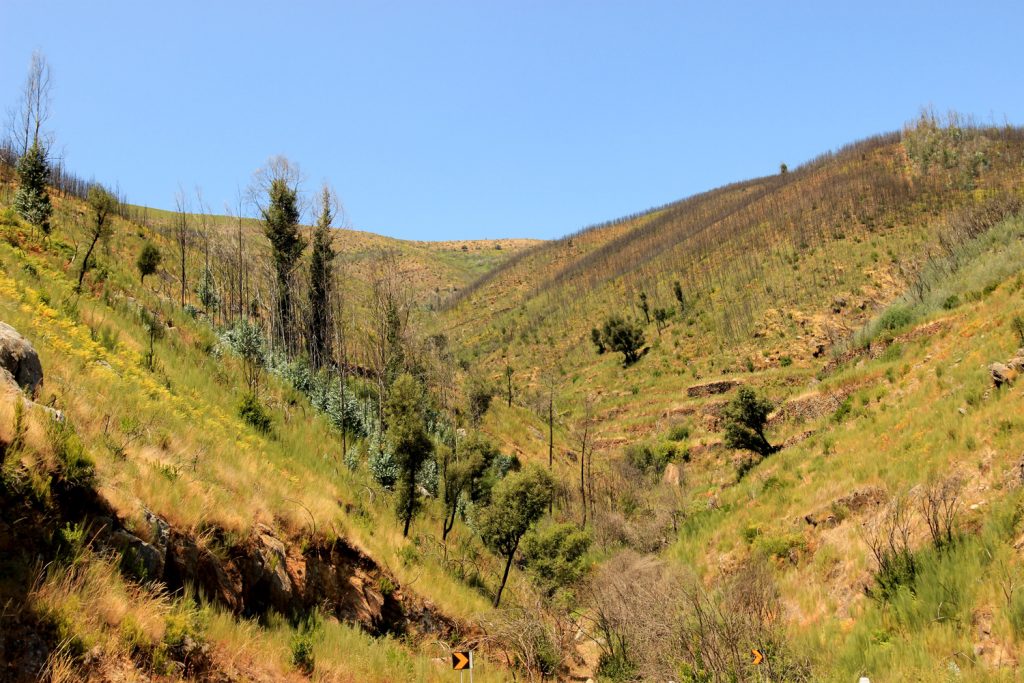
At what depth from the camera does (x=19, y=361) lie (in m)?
6.78

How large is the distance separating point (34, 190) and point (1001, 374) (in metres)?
37.0

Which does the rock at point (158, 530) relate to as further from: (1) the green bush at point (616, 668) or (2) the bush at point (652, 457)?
(2) the bush at point (652, 457)

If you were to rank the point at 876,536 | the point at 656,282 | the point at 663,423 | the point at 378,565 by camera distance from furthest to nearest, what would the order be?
1. the point at 656,282
2. the point at 663,423
3. the point at 876,536
4. the point at 378,565

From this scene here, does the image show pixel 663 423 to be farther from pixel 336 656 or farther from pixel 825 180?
pixel 825 180

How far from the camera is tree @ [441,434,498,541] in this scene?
20156 millimetres

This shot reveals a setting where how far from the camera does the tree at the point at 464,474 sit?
2016 cm

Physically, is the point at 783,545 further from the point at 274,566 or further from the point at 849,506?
the point at 274,566

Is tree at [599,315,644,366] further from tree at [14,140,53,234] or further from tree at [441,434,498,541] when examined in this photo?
tree at [14,140,53,234]

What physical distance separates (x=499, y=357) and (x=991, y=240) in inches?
2404

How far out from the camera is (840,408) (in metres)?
20.4

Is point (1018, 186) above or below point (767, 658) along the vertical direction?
above

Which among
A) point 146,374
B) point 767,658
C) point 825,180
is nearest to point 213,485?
point 146,374

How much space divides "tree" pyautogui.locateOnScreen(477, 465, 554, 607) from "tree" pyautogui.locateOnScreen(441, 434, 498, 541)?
5.66ft

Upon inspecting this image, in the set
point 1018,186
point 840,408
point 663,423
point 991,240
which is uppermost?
point 1018,186
